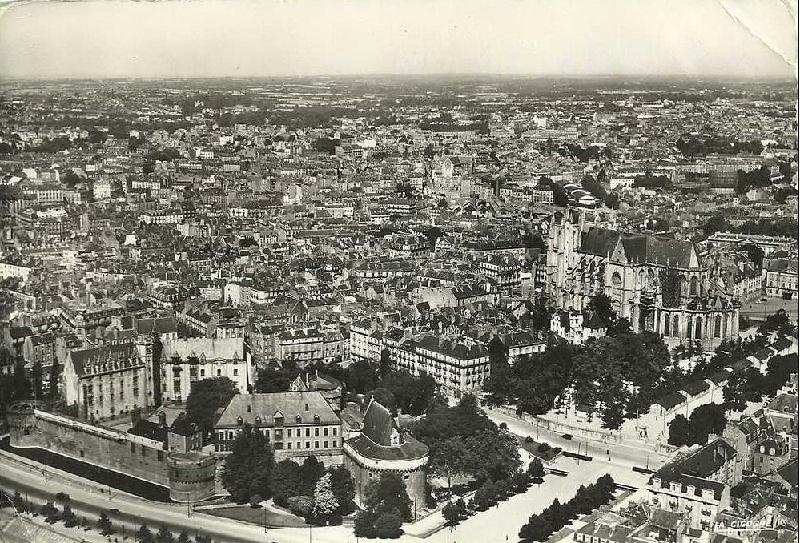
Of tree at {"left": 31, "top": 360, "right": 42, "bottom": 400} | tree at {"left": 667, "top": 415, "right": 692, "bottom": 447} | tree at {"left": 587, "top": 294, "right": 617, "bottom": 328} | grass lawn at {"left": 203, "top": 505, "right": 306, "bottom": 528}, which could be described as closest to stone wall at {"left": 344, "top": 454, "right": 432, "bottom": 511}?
grass lawn at {"left": 203, "top": 505, "right": 306, "bottom": 528}

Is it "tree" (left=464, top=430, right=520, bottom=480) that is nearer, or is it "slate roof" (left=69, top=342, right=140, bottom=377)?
"tree" (left=464, top=430, right=520, bottom=480)

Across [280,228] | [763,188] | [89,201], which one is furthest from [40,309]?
[763,188]

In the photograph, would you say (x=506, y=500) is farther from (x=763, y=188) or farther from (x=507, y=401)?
(x=763, y=188)

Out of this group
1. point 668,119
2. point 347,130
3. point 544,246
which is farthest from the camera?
point 668,119

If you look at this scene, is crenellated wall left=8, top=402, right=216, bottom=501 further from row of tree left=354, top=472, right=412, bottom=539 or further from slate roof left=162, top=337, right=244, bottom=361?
row of tree left=354, top=472, right=412, bottom=539

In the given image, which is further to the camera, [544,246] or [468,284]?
[544,246]

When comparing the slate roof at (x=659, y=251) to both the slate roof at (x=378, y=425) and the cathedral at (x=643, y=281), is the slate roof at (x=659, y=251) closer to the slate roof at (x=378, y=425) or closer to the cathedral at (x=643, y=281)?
the cathedral at (x=643, y=281)

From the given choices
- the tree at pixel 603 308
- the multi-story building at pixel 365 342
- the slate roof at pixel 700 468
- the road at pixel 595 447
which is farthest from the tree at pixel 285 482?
the tree at pixel 603 308

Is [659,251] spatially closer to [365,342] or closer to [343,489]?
[365,342]
